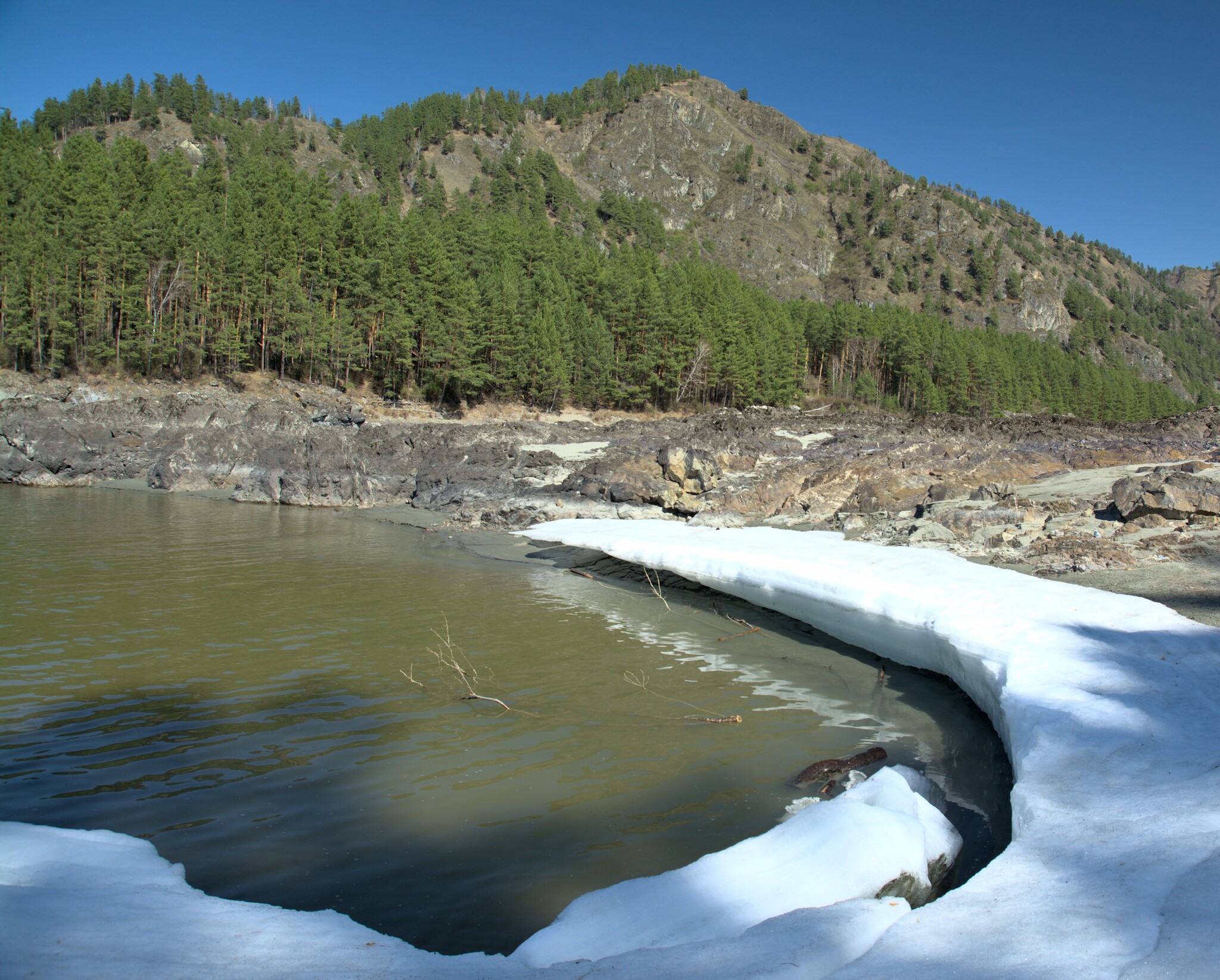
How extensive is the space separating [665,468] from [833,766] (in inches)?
587

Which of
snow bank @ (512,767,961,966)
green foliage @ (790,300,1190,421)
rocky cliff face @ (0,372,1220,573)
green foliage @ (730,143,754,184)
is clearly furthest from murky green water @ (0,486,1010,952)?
green foliage @ (730,143,754,184)

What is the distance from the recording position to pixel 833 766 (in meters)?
5.44

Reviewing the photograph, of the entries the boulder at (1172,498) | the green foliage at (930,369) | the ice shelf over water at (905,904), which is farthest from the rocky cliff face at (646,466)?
the green foliage at (930,369)

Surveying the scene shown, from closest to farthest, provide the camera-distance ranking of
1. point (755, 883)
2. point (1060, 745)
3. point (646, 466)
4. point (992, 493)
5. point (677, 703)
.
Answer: point (755, 883) < point (1060, 745) < point (677, 703) < point (992, 493) < point (646, 466)

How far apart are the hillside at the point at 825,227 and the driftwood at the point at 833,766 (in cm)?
14002

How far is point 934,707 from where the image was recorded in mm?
6980

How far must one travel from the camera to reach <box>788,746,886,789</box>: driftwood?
527 cm

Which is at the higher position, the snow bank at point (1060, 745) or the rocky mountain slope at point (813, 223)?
the rocky mountain slope at point (813, 223)

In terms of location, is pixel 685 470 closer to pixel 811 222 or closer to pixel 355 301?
pixel 355 301

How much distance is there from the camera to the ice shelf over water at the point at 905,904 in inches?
97.3

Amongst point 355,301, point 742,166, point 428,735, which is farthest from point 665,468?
point 742,166

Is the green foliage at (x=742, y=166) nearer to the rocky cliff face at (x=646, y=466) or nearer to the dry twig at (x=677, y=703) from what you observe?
the rocky cliff face at (x=646, y=466)

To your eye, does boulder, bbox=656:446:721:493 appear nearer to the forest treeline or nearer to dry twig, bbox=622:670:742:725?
dry twig, bbox=622:670:742:725

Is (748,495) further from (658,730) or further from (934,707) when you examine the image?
(658,730)
